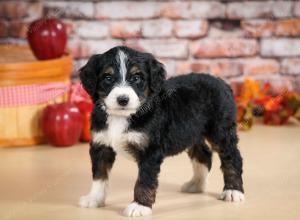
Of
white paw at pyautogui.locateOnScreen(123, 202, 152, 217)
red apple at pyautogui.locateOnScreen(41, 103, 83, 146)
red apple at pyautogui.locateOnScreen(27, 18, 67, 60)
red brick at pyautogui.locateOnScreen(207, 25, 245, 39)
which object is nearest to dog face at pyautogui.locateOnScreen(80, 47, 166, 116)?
white paw at pyautogui.locateOnScreen(123, 202, 152, 217)

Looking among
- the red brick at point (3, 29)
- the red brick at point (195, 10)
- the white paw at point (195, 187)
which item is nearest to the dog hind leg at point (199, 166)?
the white paw at point (195, 187)

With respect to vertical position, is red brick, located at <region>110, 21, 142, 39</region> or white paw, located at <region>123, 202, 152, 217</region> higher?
red brick, located at <region>110, 21, 142, 39</region>

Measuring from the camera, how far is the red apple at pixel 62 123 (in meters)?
3.74

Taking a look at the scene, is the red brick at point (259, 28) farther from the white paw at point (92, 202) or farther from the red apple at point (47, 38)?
the white paw at point (92, 202)

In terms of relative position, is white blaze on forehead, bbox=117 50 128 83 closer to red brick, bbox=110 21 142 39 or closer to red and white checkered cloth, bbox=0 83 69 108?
red and white checkered cloth, bbox=0 83 69 108

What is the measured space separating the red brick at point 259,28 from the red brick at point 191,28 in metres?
0.28

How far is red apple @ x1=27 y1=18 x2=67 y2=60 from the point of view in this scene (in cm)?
382

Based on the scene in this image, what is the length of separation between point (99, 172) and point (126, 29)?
2.03 m

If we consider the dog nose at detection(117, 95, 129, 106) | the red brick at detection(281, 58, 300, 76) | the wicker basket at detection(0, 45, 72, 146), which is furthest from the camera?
the red brick at detection(281, 58, 300, 76)

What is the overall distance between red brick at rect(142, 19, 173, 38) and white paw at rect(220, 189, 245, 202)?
1.96m

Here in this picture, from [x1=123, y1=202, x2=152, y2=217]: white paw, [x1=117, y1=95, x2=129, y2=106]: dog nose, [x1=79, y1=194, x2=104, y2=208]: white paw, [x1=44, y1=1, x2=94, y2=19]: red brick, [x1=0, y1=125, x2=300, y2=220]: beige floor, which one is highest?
[x1=44, y1=1, x2=94, y2=19]: red brick

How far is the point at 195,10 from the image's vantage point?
4500mm

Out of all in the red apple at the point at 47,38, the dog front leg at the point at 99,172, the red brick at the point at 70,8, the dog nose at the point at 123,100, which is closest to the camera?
the dog nose at the point at 123,100

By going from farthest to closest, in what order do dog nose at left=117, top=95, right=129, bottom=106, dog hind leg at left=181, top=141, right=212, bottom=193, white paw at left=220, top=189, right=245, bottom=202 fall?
dog hind leg at left=181, top=141, right=212, bottom=193
white paw at left=220, top=189, right=245, bottom=202
dog nose at left=117, top=95, right=129, bottom=106
